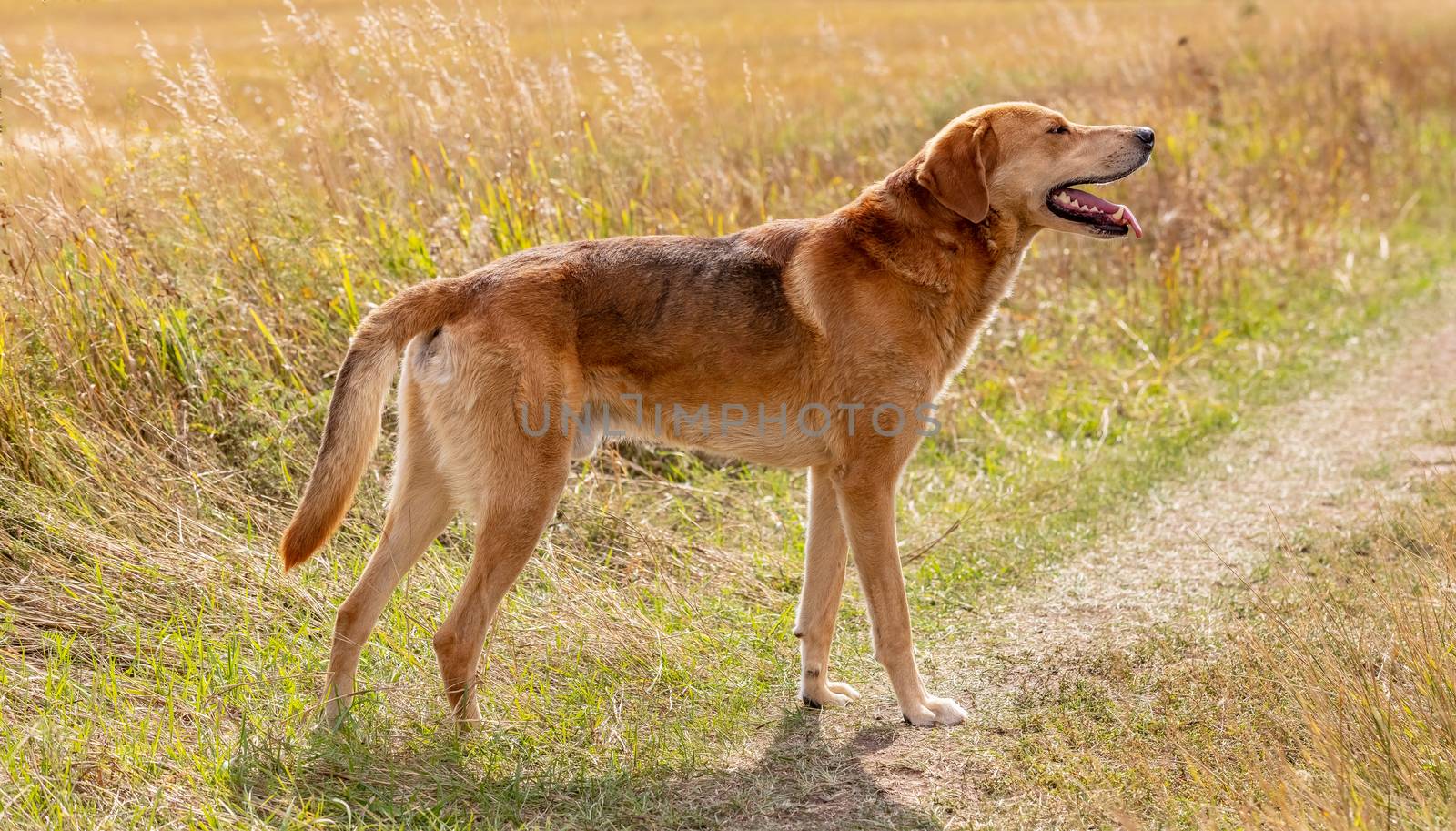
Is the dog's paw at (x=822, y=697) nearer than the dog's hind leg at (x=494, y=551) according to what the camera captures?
No

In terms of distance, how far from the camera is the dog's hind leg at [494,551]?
139 inches

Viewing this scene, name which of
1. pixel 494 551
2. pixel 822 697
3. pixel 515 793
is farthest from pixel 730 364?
pixel 515 793

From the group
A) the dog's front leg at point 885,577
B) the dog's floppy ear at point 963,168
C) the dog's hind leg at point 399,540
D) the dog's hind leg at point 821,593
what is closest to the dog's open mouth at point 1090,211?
the dog's floppy ear at point 963,168

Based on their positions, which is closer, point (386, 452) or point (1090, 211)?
point (1090, 211)

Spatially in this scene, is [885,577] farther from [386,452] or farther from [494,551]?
[386,452]

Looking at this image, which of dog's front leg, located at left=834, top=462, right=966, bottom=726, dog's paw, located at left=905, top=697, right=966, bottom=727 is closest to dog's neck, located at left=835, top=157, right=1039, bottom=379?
dog's front leg, located at left=834, top=462, right=966, bottom=726

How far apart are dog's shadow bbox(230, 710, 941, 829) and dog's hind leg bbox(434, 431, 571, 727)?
211 mm

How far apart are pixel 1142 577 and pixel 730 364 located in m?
2.05

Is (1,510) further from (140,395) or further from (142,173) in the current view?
(142,173)

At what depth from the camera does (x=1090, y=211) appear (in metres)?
4.11

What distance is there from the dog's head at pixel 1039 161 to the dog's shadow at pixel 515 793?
1.87m

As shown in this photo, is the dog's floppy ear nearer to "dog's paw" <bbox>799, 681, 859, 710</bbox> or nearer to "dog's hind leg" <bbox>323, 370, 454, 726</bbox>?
"dog's paw" <bbox>799, 681, 859, 710</bbox>

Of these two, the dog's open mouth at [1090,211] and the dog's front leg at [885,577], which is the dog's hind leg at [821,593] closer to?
the dog's front leg at [885,577]

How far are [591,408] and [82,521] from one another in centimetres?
192
